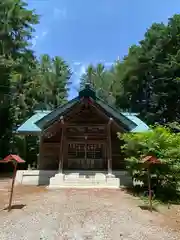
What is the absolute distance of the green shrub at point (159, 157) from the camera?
37.3ft

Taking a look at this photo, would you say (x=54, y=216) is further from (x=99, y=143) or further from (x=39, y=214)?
(x=99, y=143)

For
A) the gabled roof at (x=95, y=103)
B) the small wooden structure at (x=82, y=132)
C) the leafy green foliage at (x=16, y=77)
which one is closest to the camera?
the gabled roof at (x=95, y=103)

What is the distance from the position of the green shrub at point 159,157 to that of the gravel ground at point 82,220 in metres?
1.54

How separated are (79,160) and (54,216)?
28.7 feet

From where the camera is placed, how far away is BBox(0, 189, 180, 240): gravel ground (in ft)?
22.5

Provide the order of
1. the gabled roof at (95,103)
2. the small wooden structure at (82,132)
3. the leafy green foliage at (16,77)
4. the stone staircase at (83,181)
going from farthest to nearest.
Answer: the leafy green foliage at (16,77), the small wooden structure at (82,132), the gabled roof at (95,103), the stone staircase at (83,181)

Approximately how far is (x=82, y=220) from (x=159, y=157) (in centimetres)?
479

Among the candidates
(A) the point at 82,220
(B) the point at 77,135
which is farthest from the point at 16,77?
(A) the point at 82,220

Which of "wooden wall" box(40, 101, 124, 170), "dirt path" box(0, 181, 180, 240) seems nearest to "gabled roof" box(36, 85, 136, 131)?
"wooden wall" box(40, 101, 124, 170)

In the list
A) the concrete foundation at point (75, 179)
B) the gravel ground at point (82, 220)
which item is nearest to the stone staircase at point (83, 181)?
the concrete foundation at point (75, 179)

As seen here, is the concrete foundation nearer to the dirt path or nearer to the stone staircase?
the stone staircase

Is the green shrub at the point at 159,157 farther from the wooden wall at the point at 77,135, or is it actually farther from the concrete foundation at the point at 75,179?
the wooden wall at the point at 77,135

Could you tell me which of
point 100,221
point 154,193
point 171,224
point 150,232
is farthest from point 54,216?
point 154,193

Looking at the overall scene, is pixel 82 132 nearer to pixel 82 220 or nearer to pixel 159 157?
pixel 159 157
